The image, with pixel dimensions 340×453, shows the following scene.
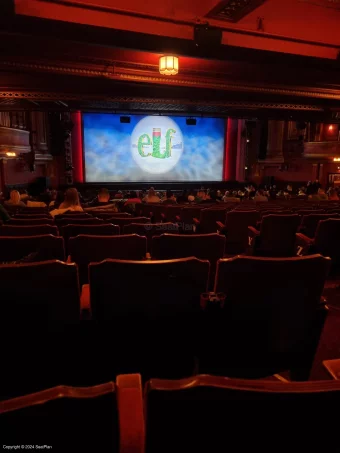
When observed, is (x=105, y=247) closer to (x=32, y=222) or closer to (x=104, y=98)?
(x=32, y=222)

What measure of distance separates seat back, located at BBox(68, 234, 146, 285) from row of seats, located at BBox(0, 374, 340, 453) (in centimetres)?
181

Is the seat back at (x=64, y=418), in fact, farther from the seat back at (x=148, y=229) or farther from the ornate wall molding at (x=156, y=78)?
the ornate wall molding at (x=156, y=78)

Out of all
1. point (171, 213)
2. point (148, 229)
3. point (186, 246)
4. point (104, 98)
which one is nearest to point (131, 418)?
point (186, 246)

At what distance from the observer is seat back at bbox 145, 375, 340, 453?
2.18ft

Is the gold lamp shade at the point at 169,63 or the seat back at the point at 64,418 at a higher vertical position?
the gold lamp shade at the point at 169,63

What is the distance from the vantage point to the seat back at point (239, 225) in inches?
180

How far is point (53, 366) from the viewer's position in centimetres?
161

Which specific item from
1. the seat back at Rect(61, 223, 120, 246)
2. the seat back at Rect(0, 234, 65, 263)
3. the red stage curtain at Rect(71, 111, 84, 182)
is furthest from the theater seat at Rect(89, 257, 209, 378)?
the red stage curtain at Rect(71, 111, 84, 182)

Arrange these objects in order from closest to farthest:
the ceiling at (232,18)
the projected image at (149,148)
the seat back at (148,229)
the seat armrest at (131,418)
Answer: the seat armrest at (131,418) → the seat back at (148,229) → the ceiling at (232,18) → the projected image at (149,148)

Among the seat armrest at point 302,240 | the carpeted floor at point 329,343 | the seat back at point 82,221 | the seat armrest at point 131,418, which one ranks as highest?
the seat back at point 82,221

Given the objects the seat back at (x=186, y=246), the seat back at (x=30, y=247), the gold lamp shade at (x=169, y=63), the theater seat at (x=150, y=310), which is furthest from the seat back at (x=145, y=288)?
the gold lamp shade at (x=169, y=63)

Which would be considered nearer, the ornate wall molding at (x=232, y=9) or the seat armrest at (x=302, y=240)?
the seat armrest at (x=302, y=240)

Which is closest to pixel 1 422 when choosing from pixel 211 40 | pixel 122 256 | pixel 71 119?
pixel 122 256

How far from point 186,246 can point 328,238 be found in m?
1.84
